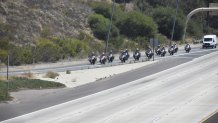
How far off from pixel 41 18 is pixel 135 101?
54707mm

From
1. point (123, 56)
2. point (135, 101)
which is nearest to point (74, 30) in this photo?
point (123, 56)

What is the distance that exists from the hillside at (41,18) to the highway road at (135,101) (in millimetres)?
31291

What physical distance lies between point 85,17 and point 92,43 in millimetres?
10118

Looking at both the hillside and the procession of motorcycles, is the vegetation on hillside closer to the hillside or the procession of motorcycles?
the hillside

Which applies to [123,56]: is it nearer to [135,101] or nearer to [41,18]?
[41,18]

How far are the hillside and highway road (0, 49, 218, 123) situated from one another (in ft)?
103

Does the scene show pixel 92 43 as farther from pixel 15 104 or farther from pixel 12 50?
pixel 15 104

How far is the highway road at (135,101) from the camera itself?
25703 mm

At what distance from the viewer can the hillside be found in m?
78.0

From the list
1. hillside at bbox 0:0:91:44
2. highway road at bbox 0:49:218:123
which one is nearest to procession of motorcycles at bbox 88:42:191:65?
highway road at bbox 0:49:218:123

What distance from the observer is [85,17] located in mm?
93500

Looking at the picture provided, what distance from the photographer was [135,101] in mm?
31953

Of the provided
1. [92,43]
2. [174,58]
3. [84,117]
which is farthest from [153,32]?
[84,117]

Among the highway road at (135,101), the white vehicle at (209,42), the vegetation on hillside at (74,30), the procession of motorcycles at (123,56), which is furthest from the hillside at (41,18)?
the highway road at (135,101)
